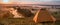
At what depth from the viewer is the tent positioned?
77 centimetres

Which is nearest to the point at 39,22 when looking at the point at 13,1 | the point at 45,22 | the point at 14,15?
the point at 45,22

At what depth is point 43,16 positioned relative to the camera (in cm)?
80

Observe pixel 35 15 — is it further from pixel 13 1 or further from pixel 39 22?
pixel 13 1

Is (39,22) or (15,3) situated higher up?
(15,3)

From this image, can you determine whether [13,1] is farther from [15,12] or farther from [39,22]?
[39,22]

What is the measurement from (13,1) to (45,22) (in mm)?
314

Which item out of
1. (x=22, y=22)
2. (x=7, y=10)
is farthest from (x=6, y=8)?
(x=22, y=22)

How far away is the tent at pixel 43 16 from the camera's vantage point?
773 mm

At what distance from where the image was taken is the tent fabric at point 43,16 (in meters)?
0.78

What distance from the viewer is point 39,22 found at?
2.49 ft

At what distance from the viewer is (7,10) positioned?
2.77ft

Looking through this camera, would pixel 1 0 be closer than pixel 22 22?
No

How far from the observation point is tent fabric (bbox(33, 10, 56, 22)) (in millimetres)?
776

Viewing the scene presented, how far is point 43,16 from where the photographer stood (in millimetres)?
803
